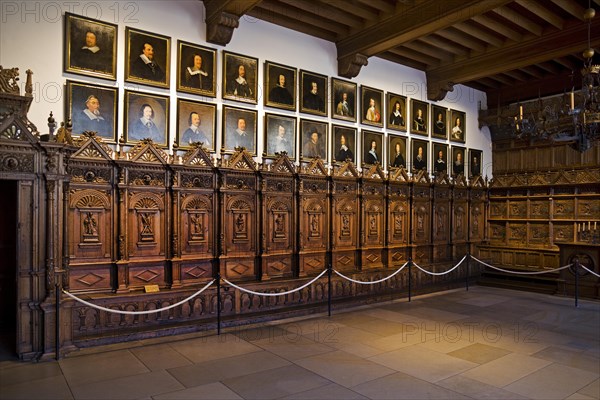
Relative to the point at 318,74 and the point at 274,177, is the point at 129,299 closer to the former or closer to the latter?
the point at 274,177

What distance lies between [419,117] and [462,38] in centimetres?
259

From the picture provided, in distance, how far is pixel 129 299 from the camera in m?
7.08

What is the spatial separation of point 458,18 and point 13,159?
27.2ft

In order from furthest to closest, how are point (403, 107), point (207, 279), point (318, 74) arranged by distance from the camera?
1. point (403, 107)
2. point (318, 74)
3. point (207, 279)

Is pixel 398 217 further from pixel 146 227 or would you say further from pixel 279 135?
pixel 146 227

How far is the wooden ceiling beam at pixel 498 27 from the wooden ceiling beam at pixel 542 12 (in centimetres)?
81

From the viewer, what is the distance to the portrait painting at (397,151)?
12.0m

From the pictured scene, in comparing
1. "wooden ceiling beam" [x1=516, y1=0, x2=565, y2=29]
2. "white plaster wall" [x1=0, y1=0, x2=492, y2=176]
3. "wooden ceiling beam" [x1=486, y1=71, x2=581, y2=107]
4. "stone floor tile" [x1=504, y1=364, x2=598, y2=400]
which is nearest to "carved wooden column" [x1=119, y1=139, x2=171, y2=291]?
"white plaster wall" [x1=0, y1=0, x2=492, y2=176]

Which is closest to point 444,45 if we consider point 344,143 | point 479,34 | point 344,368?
point 479,34

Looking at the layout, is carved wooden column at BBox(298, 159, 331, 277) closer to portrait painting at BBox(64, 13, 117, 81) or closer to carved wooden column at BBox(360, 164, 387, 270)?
carved wooden column at BBox(360, 164, 387, 270)

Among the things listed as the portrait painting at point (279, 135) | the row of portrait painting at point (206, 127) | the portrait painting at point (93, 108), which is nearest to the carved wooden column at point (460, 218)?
the row of portrait painting at point (206, 127)

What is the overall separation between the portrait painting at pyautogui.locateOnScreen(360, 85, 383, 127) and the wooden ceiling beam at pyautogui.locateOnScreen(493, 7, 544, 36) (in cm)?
342

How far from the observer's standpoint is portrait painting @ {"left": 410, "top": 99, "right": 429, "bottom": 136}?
1259cm

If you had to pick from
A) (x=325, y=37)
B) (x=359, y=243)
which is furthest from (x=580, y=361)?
(x=325, y=37)
